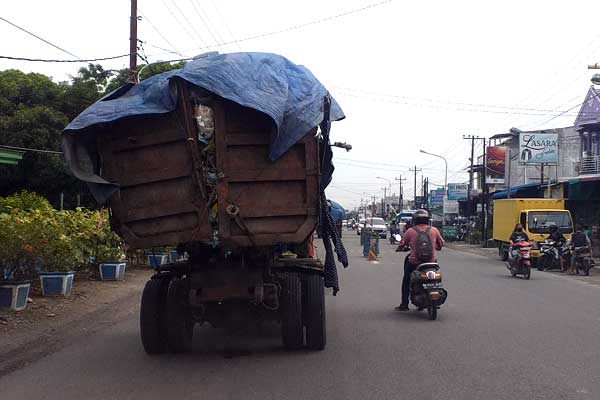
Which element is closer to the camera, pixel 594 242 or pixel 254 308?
pixel 254 308

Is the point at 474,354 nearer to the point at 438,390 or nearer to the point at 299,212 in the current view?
the point at 438,390

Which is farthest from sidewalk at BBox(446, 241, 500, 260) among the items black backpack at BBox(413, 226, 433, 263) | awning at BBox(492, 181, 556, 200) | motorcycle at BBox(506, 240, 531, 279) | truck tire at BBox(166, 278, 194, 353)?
truck tire at BBox(166, 278, 194, 353)

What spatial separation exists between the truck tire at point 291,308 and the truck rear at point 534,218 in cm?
1873

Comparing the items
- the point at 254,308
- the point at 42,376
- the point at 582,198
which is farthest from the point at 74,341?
the point at 582,198

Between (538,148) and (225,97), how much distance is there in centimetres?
3607

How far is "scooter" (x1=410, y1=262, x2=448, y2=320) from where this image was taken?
10414 mm

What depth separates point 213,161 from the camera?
7203mm

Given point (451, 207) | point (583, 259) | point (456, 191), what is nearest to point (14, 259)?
point (583, 259)

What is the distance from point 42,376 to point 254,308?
93.2 inches

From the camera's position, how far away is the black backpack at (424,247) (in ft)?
35.2

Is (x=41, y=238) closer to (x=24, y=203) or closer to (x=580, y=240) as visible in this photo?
(x=24, y=203)

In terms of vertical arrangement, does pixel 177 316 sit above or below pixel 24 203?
below

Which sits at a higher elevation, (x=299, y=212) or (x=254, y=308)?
(x=299, y=212)

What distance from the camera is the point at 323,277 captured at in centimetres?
839
